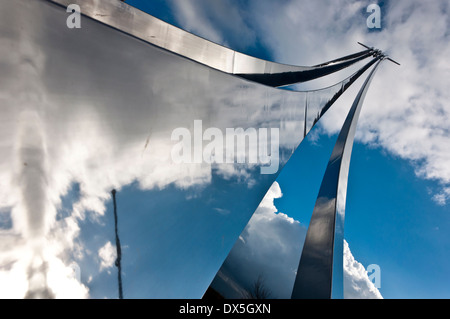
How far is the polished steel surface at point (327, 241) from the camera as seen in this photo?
479cm

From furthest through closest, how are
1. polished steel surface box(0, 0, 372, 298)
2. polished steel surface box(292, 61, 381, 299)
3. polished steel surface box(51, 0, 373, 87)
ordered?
1. polished steel surface box(292, 61, 381, 299)
2. polished steel surface box(51, 0, 373, 87)
3. polished steel surface box(0, 0, 372, 298)

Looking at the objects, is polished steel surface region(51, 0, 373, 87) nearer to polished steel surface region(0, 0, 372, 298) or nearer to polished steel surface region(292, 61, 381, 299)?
polished steel surface region(0, 0, 372, 298)

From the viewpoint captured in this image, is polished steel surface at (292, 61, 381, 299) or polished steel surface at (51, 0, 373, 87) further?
polished steel surface at (292, 61, 381, 299)

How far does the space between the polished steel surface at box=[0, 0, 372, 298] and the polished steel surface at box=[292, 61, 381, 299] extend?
2062 millimetres

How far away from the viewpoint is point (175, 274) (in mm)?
4055

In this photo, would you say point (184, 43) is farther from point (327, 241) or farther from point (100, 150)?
point (327, 241)

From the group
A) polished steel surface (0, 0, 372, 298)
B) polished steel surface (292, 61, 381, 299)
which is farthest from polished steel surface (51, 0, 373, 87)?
polished steel surface (292, 61, 381, 299)

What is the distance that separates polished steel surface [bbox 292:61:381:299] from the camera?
15.7 ft

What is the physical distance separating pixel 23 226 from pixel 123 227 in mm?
1016

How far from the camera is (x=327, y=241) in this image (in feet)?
17.5

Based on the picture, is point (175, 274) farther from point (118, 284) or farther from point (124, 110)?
point (124, 110)

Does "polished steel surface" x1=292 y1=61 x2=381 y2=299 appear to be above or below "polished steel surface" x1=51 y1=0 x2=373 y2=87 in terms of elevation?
below

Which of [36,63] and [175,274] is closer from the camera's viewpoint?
[36,63]

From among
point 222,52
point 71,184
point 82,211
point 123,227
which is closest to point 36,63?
point 71,184
